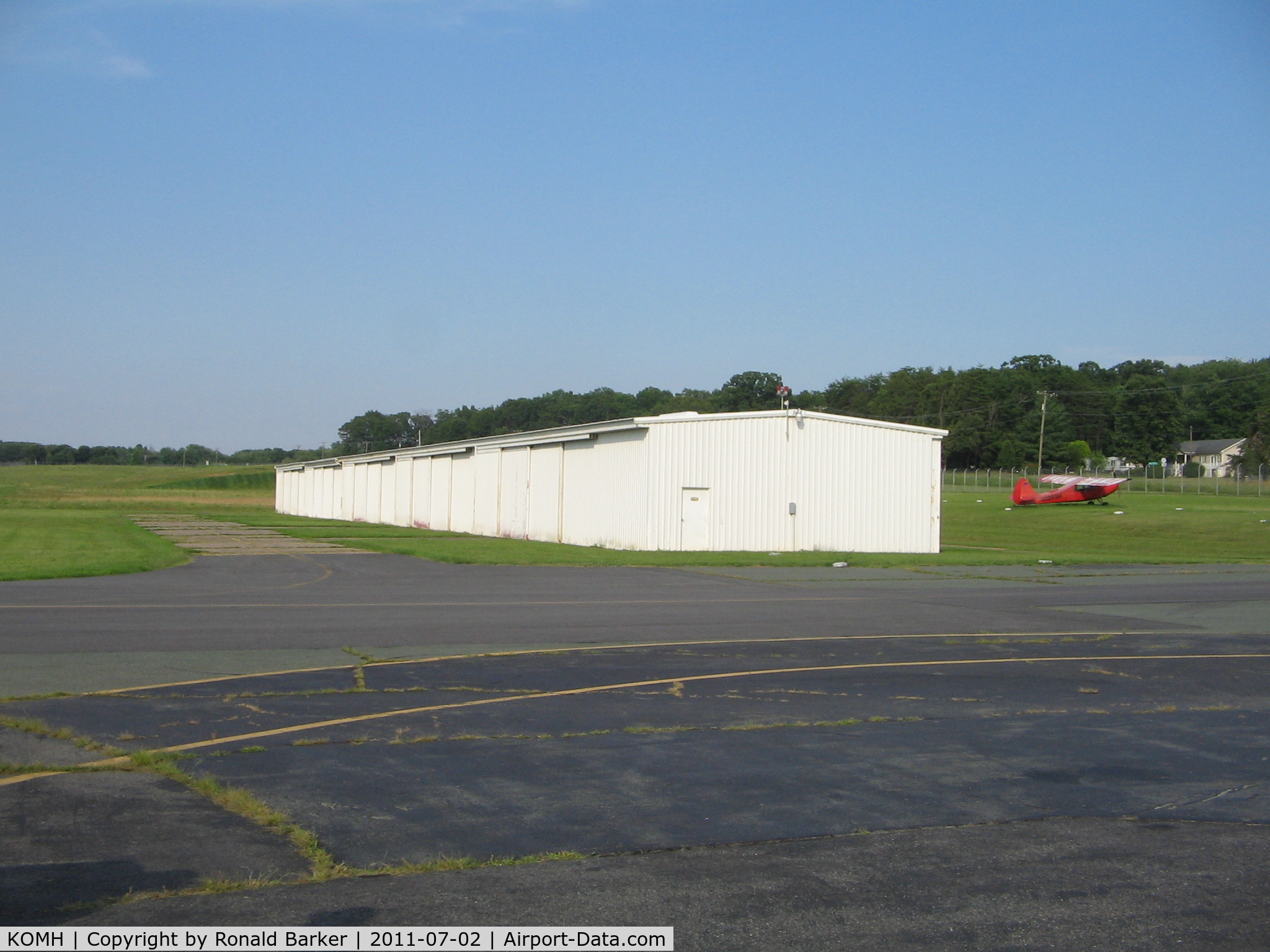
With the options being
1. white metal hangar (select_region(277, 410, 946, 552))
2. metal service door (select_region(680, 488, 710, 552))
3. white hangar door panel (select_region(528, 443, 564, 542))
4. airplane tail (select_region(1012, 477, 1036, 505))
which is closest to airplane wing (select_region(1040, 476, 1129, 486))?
airplane tail (select_region(1012, 477, 1036, 505))

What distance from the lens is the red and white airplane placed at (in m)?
74.2

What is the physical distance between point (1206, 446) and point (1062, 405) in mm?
Answer: 18766

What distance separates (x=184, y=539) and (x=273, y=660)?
33.0m

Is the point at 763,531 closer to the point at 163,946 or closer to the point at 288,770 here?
the point at 288,770

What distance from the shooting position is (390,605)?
19031mm

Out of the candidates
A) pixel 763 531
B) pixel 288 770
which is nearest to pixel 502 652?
pixel 288 770

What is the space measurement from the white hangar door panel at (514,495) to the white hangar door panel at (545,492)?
432 mm

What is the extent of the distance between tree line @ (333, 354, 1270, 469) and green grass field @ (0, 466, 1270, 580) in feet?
113

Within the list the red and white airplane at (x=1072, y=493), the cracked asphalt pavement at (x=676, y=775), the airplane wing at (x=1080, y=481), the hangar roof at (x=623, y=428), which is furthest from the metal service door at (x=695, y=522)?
the airplane wing at (x=1080, y=481)

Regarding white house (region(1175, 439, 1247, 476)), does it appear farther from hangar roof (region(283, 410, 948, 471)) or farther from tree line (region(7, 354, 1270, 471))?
hangar roof (region(283, 410, 948, 471))

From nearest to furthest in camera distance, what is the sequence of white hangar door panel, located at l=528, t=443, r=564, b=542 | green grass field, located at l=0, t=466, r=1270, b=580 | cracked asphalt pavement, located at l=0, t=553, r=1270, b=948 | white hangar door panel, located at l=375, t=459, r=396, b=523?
cracked asphalt pavement, located at l=0, t=553, r=1270, b=948
green grass field, located at l=0, t=466, r=1270, b=580
white hangar door panel, located at l=528, t=443, r=564, b=542
white hangar door panel, located at l=375, t=459, r=396, b=523

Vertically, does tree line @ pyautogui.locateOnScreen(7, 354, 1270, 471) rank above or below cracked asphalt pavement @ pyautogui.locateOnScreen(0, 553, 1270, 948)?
above

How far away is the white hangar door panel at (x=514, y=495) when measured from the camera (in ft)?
157

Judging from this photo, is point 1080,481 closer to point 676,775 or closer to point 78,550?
point 78,550
